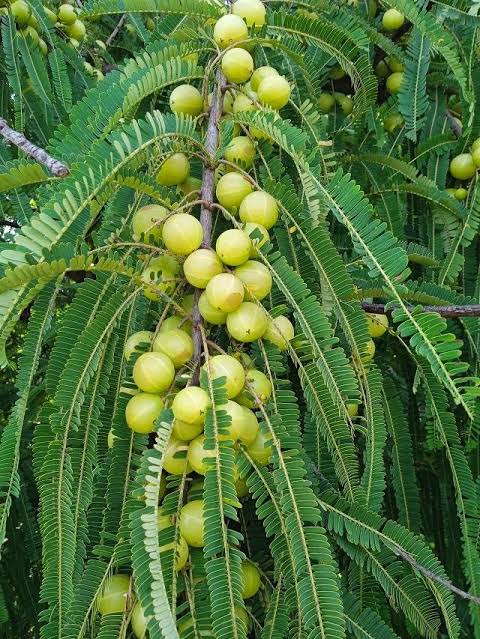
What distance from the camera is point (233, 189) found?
1.11 metres

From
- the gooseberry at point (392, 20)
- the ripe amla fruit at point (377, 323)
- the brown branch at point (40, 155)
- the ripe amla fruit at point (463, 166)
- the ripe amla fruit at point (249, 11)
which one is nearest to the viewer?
the brown branch at point (40, 155)

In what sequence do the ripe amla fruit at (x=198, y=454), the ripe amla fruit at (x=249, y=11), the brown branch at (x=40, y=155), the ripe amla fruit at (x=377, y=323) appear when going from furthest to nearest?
the ripe amla fruit at (x=377, y=323)
the ripe amla fruit at (x=249, y=11)
the brown branch at (x=40, y=155)
the ripe amla fruit at (x=198, y=454)

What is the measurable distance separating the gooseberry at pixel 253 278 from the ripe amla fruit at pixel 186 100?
1.28 feet

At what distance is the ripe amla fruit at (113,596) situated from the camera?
898mm

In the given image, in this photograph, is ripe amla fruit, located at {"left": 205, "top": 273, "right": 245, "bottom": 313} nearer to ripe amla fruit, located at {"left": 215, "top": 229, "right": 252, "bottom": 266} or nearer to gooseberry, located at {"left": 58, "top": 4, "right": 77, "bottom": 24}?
ripe amla fruit, located at {"left": 215, "top": 229, "right": 252, "bottom": 266}

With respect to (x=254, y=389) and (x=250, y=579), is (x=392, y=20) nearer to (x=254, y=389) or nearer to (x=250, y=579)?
(x=254, y=389)

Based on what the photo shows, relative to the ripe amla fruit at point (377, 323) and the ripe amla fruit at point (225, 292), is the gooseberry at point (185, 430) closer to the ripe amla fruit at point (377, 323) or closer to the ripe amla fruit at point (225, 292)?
the ripe amla fruit at point (225, 292)

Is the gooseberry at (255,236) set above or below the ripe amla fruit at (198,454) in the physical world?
above

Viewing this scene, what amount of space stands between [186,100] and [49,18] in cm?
104

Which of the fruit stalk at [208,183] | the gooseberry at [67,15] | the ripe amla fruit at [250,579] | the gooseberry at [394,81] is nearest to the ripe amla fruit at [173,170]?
the fruit stalk at [208,183]

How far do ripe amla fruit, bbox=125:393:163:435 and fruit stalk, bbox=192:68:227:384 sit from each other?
0.07m

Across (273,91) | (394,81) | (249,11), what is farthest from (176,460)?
(394,81)

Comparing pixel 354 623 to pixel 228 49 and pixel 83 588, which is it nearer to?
pixel 83 588

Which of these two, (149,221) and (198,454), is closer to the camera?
(198,454)
